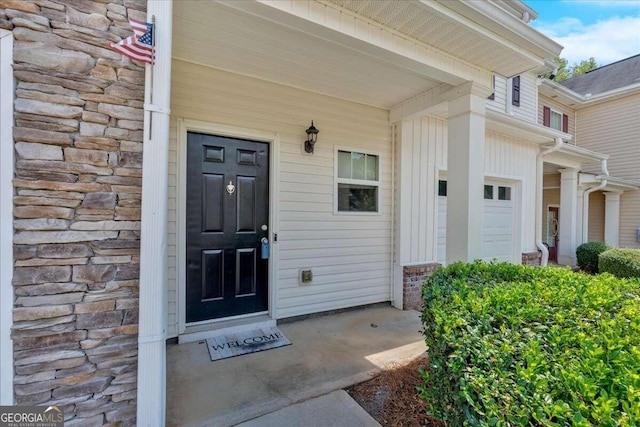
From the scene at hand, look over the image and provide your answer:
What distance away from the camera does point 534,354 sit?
119 cm

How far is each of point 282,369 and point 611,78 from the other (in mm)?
14482

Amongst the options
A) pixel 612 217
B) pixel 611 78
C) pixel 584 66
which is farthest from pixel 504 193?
pixel 584 66

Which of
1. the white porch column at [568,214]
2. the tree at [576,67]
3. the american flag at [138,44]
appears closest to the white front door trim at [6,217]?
the american flag at [138,44]

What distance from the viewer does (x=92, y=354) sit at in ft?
5.24

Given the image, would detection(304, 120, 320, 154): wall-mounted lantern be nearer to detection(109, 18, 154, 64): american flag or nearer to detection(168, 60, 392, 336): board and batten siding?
detection(168, 60, 392, 336): board and batten siding

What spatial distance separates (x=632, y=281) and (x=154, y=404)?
12.0ft

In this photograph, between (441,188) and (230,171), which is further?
(441,188)

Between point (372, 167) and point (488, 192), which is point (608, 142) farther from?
point (372, 167)

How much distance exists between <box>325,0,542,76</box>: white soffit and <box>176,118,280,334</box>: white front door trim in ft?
5.43

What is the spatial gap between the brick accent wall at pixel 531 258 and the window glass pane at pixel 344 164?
469cm

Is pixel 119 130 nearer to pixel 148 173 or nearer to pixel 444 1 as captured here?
pixel 148 173

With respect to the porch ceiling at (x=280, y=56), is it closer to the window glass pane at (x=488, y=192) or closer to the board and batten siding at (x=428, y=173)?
the board and batten siding at (x=428, y=173)

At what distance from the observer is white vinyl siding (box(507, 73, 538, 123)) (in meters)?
7.11

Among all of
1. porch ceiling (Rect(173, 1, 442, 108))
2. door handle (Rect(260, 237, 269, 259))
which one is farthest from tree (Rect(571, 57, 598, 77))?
door handle (Rect(260, 237, 269, 259))
